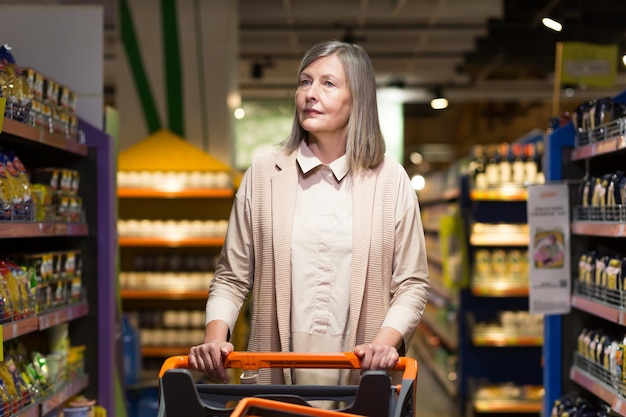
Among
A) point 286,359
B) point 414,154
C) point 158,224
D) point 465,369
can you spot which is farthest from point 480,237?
point 414,154

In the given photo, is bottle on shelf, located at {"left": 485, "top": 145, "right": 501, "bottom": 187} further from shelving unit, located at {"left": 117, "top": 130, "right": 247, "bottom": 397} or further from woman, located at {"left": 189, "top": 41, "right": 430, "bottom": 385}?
woman, located at {"left": 189, "top": 41, "right": 430, "bottom": 385}

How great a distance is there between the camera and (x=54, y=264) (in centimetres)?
450

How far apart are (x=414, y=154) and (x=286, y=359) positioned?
24.1 meters

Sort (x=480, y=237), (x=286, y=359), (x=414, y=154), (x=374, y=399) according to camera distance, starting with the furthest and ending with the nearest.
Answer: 1. (x=414, y=154)
2. (x=480, y=237)
3. (x=286, y=359)
4. (x=374, y=399)

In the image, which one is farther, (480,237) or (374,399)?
(480,237)

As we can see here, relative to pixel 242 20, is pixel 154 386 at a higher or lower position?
lower

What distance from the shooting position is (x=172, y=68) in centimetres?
931

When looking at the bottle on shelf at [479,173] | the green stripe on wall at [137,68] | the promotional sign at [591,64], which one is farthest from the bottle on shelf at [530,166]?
the green stripe on wall at [137,68]

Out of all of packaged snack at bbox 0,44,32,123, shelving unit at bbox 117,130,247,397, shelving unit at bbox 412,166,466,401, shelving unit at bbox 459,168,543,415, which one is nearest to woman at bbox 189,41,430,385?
packaged snack at bbox 0,44,32,123

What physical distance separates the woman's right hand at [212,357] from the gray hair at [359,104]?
27.5 inches

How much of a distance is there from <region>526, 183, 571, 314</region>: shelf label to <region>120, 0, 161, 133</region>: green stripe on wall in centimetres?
516

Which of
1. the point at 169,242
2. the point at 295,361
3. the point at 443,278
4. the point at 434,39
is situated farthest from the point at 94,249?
the point at 434,39

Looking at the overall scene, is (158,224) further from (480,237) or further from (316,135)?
(316,135)

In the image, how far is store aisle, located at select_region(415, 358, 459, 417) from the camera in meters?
8.89
